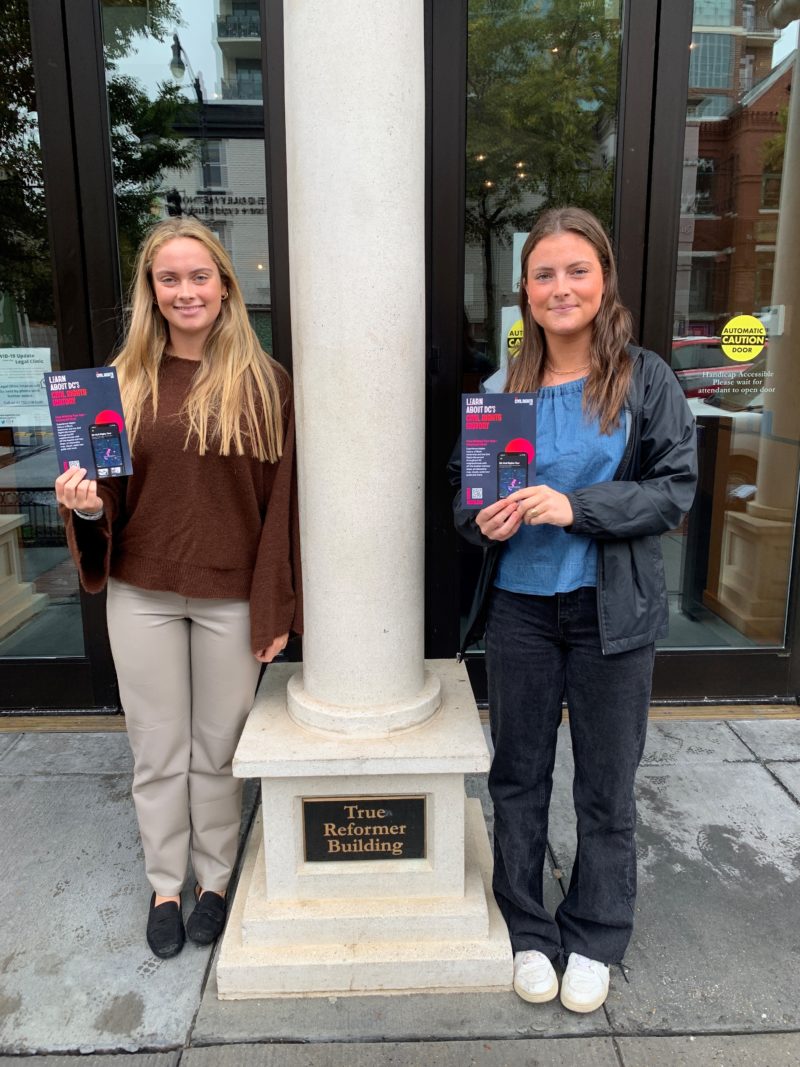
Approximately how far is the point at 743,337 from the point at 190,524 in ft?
9.47

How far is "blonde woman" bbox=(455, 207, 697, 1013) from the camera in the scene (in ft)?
6.82

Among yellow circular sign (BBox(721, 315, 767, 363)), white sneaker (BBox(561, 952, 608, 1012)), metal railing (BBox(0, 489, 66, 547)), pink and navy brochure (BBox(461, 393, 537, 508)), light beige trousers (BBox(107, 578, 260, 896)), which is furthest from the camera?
metal railing (BBox(0, 489, 66, 547))

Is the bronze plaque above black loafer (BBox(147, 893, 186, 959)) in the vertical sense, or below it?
above

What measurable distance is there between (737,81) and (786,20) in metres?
0.35

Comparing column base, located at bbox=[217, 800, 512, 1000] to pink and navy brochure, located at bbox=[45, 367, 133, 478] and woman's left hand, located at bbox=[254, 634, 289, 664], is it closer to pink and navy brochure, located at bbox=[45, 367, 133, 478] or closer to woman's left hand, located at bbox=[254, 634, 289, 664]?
woman's left hand, located at bbox=[254, 634, 289, 664]

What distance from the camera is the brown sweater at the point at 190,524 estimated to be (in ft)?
7.77

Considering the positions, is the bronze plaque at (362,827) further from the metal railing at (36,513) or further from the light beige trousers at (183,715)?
the metal railing at (36,513)

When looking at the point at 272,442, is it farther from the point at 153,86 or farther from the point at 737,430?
the point at 737,430

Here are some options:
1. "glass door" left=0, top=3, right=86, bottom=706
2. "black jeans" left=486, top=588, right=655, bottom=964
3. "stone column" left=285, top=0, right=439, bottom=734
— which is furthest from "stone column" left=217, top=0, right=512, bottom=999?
"glass door" left=0, top=3, right=86, bottom=706

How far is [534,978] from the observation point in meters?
2.30

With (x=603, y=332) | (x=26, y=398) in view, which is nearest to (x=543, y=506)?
(x=603, y=332)

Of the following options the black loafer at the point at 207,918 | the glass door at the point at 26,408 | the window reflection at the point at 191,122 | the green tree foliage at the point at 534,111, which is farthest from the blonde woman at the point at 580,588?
the glass door at the point at 26,408

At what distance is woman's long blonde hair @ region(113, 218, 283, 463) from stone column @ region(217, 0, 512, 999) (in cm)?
13

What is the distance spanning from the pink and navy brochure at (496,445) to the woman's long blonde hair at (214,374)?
27.2 inches
